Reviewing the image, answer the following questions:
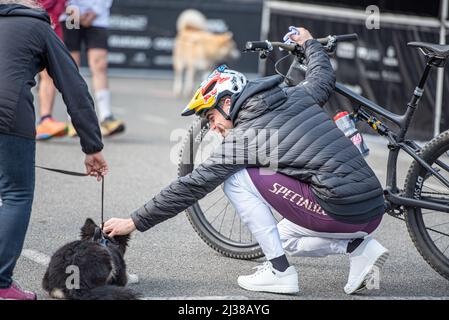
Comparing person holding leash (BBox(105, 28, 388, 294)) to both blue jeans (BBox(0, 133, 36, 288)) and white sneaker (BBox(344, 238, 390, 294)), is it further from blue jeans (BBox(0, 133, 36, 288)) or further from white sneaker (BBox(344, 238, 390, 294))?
blue jeans (BBox(0, 133, 36, 288))

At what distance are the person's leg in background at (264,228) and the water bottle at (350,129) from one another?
2.56ft

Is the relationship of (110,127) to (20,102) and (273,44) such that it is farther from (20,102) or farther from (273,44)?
(20,102)

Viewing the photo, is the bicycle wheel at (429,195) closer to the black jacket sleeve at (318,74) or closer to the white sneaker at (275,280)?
the black jacket sleeve at (318,74)

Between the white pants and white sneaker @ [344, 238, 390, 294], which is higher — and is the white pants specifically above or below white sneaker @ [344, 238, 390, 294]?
above

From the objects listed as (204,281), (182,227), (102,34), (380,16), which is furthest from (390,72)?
(204,281)

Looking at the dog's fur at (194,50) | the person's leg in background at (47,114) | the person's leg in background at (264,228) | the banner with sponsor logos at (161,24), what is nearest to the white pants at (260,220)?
the person's leg in background at (264,228)

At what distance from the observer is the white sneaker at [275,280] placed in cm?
472

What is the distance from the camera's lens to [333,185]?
15.0ft

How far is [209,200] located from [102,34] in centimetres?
393

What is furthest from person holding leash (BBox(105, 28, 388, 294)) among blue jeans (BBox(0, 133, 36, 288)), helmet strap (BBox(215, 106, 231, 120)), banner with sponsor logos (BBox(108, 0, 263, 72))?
banner with sponsor logos (BBox(108, 0, 263, 72))

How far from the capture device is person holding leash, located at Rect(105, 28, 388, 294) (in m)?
4.58

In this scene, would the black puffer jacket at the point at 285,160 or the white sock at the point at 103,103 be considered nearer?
the black puffer jacket at the point at 285,160

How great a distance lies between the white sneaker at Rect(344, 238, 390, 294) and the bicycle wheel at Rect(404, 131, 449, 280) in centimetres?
41
